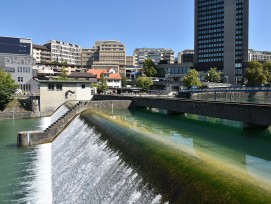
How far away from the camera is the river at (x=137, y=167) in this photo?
10.4 meters

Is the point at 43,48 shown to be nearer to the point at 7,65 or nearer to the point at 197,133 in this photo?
the point at 7,65

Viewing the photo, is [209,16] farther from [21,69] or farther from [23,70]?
[21,69]

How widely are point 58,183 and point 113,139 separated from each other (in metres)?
4.42

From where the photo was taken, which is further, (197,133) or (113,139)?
(197,133)

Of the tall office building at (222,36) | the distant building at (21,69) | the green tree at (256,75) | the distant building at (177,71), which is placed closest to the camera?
the distant building at (21,69)

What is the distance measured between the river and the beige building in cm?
3371

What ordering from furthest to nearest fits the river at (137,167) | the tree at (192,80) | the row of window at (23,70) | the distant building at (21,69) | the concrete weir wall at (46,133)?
the tree at (192,80), the row of window at (23,70), the distant building at (21,69), the concrete weir wall at (46,133), the river at (137,167)

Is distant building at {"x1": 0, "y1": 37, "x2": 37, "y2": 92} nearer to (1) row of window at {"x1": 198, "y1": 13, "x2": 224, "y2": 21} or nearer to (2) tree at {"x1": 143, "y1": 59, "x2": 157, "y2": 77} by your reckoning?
(2) tree at {"x1": 143, "y1": 59, "x2": 157, "y2": 77}

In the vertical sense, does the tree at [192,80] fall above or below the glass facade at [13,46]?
below

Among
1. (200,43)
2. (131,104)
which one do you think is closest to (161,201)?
(131,104)

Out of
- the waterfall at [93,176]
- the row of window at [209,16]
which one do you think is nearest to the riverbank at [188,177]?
the waterfall at [93,176]

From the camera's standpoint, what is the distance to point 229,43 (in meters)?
159

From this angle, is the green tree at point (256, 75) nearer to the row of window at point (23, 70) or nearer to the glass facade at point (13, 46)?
the row of window at point (23, 70)

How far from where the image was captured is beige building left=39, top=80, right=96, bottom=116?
65.8 metres
